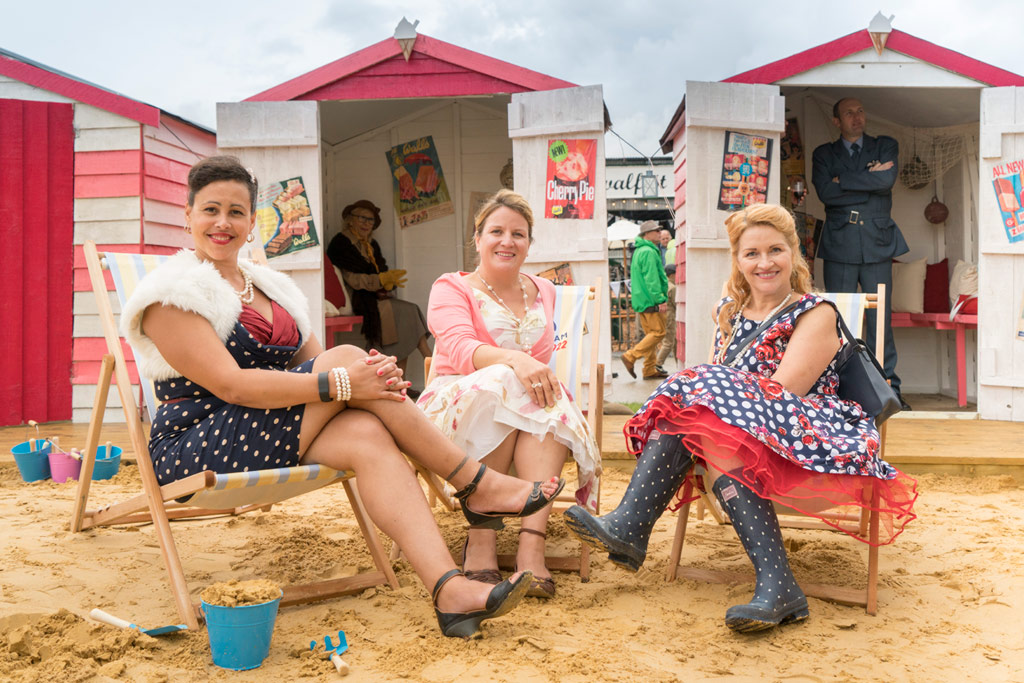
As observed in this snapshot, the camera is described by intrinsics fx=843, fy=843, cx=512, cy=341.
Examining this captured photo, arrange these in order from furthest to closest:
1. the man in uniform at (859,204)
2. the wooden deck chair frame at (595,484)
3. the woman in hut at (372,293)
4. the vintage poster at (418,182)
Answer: the vintage poster at (418,182) → the woman in hut at (372,293) → the man in uniform at (859,204) → the wooden deck chair frame at (595,484)

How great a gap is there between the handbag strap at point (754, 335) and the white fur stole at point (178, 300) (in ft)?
5.15

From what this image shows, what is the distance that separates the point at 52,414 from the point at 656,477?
15.7 feet

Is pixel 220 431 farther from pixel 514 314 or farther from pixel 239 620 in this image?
pixel 514 314

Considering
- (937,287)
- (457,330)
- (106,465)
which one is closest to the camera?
(457,330)

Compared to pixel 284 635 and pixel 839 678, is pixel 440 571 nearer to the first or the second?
pixel 284 635

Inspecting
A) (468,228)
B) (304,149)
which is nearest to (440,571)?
(304,149)

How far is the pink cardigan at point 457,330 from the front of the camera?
9.62ft

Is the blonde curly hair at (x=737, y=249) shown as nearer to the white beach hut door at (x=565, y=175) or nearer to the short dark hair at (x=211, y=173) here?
the short dark hair at (x=211, y=173)

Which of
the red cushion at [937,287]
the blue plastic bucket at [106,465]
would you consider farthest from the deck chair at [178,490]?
the red cushion at [937,287]

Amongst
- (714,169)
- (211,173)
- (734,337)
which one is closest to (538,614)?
(734,337)

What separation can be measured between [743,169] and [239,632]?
455 cm

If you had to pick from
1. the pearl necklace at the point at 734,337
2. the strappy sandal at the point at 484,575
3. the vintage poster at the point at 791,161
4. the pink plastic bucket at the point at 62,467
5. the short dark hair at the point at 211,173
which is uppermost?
the vintage poster at the point at 791,161

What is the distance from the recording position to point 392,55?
5656mm

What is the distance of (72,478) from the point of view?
13.9 ft
